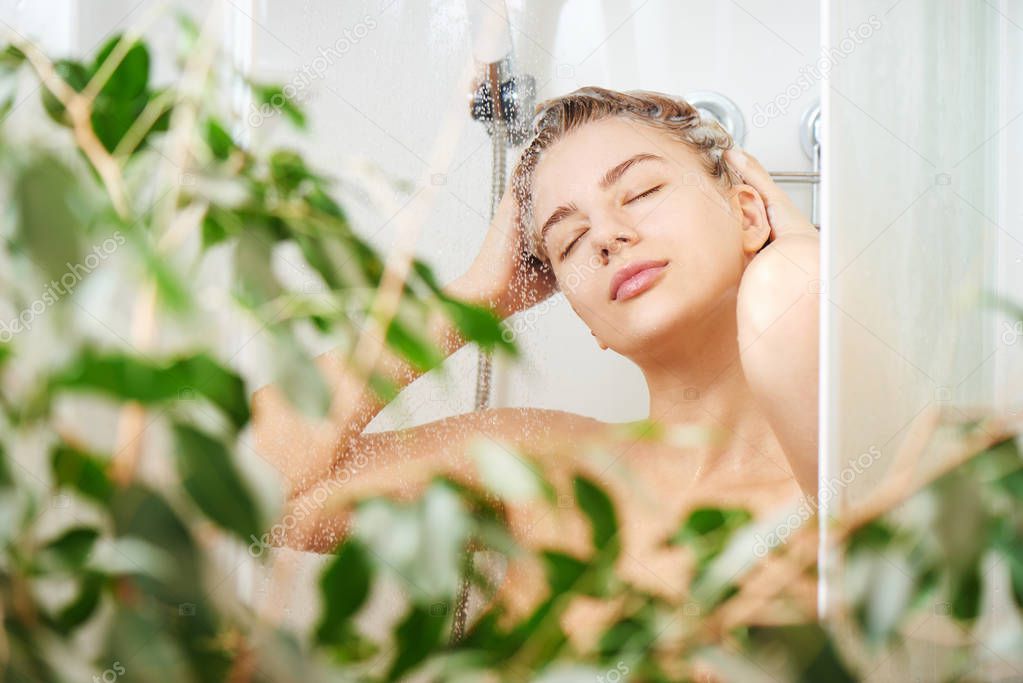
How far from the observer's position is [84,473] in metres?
0.23

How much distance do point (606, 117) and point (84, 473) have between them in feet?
2.37

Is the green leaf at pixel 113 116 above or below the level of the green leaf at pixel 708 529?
above

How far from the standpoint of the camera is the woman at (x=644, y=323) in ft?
2.46

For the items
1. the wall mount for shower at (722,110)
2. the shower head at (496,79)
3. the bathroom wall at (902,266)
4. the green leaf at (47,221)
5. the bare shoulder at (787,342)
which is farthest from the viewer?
the wall mount for shower at (722,110)

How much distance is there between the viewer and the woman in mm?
749

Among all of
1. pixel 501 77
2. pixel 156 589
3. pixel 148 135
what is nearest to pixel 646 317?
pixel 501 77

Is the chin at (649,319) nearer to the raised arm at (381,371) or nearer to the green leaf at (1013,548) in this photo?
the raised arm at (381,371)

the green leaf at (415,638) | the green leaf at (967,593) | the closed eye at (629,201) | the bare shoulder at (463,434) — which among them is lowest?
the bare shoulder at (463,434)

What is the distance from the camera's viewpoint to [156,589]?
0.20 metres

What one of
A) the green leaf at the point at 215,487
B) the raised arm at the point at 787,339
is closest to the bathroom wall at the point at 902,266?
the raised arm at the point at 787,339

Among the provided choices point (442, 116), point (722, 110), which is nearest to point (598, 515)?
point (442, 116)

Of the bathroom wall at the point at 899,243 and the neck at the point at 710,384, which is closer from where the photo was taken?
the bathroom wall at the point at 899,243

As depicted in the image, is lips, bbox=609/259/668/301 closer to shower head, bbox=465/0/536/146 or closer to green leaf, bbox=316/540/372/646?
shower head, bbox=465/0/536/146

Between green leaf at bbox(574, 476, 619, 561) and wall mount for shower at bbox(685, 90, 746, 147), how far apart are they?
92 cm
